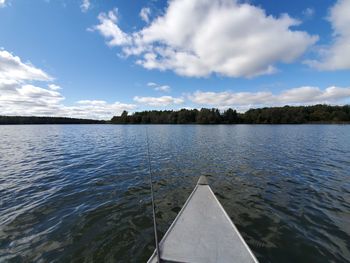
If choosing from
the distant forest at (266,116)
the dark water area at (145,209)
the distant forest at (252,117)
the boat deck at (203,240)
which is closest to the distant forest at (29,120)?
the distant forest at (252,117)

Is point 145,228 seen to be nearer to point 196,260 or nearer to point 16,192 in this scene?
point 196,260

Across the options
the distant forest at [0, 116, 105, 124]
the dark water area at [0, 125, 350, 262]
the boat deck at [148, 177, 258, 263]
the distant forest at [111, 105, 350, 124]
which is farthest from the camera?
the distant forest at [0, 116, 105, 124]

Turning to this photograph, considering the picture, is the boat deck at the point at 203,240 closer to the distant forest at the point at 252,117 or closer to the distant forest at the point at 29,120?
the distant forest at the point at 252,117

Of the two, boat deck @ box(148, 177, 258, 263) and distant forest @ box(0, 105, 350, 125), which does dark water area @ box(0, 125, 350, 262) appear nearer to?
boat deck @ box(148, 177, 258, 263)

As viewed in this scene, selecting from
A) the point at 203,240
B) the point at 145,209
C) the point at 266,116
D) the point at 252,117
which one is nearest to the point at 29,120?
the point at 252,117

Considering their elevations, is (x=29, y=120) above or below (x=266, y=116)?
below

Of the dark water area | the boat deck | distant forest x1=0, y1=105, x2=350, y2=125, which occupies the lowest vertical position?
the dark water area

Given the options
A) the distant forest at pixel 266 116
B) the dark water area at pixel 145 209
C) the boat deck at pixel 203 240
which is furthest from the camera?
the distant forest at pixel 266 116

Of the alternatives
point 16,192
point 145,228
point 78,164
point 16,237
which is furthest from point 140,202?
point 78,164

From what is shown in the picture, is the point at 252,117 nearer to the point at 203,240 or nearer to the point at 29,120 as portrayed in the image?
the point at 203,240

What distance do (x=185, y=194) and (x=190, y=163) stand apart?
5906mm

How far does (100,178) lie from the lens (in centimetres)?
1018

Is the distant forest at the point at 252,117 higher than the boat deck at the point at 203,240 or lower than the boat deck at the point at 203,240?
higher

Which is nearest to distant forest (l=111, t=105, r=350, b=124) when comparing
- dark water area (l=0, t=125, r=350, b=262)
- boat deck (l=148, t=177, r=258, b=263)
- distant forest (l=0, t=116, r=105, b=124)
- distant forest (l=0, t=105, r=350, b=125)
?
distant forest (l=0, t=105, r=350, b=125)
